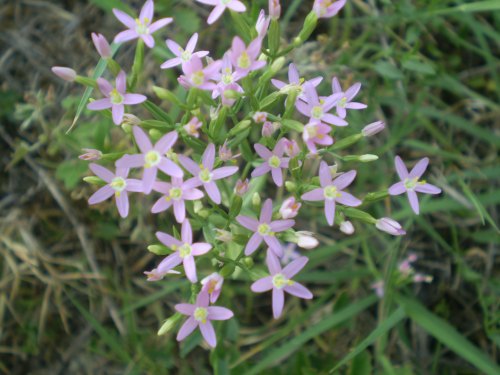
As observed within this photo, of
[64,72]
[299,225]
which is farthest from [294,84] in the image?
[299,225]

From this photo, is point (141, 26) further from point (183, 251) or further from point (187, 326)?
point (187, 326)

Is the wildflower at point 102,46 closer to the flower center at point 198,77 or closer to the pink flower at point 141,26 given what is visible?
the pink flower at point 141,26

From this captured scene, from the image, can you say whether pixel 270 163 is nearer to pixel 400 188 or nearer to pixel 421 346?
pixel 400 188

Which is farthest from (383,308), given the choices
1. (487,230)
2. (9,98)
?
(9,98)

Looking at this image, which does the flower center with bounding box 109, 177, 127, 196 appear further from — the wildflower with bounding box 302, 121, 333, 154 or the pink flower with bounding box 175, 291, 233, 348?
the wildflower with bounding box 302, 121, 333, 154

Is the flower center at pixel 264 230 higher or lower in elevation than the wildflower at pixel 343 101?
lower

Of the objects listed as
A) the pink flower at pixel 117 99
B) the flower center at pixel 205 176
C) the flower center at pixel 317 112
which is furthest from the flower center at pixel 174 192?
the flower center at pixel 317 112
